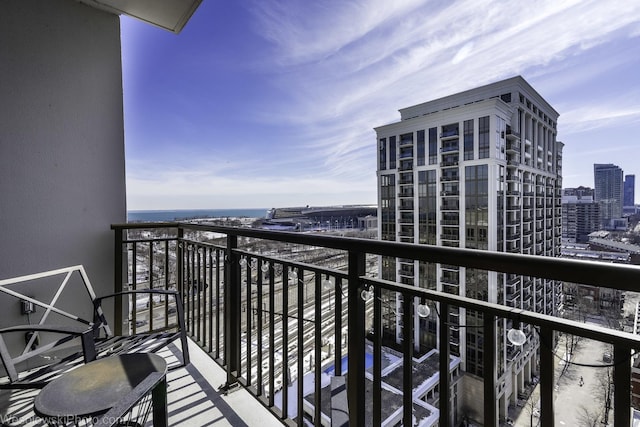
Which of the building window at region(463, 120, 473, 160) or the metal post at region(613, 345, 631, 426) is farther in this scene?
the building window at region(463, 120, 473, 160)

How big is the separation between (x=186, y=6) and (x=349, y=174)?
9117 mm

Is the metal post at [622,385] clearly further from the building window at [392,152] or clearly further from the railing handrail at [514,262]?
the building window at [392,152]

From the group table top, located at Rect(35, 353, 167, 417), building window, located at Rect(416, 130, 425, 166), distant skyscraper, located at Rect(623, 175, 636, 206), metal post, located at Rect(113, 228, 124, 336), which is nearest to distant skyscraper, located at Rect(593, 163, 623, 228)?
distant skyscraper, located at Rect(623, 175, 636, 206)

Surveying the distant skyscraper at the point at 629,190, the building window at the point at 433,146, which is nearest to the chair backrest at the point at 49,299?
the distant skyscraper at the point at 629,190

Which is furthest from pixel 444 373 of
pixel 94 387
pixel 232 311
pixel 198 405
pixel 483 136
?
pixel 483 136

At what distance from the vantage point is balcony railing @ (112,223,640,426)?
0.60 meters

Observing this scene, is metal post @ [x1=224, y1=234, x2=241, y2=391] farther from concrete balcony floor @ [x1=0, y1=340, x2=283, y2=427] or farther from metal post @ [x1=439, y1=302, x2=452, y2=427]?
metal post @ [x1=439, y1=302, x2=452, y2=427]

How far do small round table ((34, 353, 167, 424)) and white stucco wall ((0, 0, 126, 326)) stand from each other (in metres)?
1.50

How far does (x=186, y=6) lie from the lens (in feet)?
7.51

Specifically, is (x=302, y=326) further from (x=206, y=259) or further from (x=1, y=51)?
(x=1, y=51)

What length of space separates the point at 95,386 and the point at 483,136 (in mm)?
8106

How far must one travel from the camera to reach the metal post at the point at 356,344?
1.01m

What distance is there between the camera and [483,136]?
→ 7035mm

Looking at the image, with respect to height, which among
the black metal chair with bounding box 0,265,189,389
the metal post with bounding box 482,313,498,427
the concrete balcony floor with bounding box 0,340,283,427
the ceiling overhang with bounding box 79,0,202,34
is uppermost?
the ceiling overhang with bounding box 79,0,202,34
